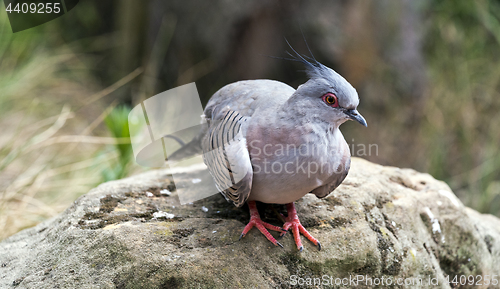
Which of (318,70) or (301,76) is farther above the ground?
(318,70)

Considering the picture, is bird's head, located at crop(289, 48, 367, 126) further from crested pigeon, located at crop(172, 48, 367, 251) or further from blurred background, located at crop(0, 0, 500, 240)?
blurred background, located at crop(0, 0, 500, 240)

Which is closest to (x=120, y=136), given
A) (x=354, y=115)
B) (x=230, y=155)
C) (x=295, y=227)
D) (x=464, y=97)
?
(x=230, y=155)

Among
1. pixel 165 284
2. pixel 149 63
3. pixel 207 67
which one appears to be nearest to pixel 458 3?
pixel 207 67

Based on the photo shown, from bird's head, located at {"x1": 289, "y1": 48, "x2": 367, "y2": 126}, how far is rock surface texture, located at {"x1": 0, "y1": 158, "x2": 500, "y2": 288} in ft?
2.63

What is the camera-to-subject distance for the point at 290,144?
87.0 inches

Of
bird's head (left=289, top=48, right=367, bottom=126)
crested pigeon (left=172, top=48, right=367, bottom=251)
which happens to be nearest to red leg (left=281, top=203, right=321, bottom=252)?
crested pigeon (left=172, top=48, right=367, bottom=251)

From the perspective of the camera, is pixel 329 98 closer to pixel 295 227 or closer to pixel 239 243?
pixel 295 227

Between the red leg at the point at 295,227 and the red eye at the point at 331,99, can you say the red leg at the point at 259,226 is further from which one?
the red eye at the point at 331,99

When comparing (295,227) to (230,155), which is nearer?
(230,155)

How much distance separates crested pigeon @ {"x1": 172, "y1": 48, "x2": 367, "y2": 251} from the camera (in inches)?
86.9

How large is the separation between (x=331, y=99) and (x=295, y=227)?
866 millimetres

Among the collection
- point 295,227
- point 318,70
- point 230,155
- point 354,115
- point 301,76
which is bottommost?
point 295,227

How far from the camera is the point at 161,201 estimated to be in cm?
284

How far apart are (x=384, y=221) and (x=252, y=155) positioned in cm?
116
